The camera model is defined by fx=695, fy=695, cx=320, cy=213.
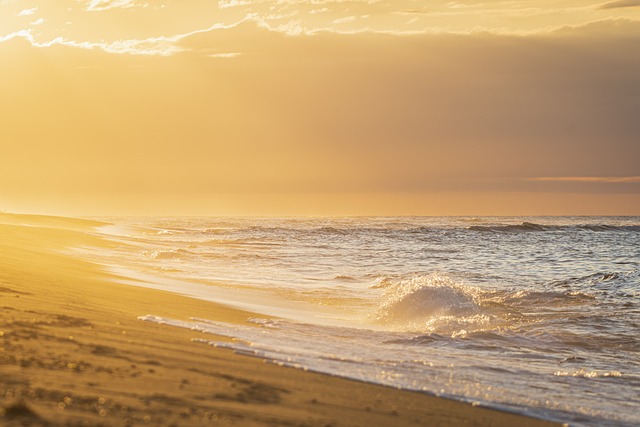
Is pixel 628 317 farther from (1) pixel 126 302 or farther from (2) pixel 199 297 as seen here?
(1) pixel 126 302

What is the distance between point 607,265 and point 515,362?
74.8 feet

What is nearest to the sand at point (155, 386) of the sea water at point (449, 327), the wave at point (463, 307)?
the sea water at point (449, 327)

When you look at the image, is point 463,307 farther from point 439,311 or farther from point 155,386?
point 155,386

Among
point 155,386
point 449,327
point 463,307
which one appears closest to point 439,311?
point 463,307

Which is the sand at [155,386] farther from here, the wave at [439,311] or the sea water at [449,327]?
the wave at [439,311]

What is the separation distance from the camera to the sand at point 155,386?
4.68 metres

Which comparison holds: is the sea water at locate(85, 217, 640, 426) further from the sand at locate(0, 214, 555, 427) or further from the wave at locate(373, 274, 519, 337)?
the sand at locate(0, 214, 555, 427)

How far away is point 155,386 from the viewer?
17.6 feet

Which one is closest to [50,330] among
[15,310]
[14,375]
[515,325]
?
[15,310]

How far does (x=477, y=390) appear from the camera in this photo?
271 inches

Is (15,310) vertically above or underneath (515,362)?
above

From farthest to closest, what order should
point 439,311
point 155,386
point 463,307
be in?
point 463,307, point 439,311, point 155,386

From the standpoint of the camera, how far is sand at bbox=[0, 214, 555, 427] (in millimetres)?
4676

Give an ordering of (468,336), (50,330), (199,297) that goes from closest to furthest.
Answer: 1. (50,330)
2. (468,336)
3. (199,297)
